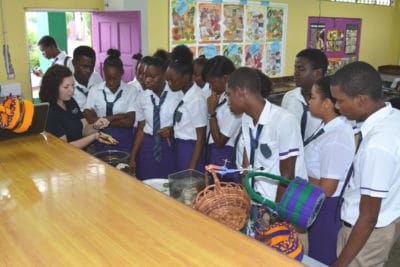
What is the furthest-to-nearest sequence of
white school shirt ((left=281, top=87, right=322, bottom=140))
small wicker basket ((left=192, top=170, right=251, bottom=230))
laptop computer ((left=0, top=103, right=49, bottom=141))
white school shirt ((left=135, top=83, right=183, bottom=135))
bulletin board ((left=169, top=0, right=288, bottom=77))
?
bulletin board ((left=169, top=0, right=288, bottom=77)) < white school shirt ((left=135, top=83, right=183, bottom=135)) < white school shirt ((left=281, top=87, right=322, bottom=140)) < laptop computer ((left=0, top=103, right=49, bottom=141)) < small wicker basket ((left=192, top=170, right=251, bottom=230))

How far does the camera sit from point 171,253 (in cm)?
92

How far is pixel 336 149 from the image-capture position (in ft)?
6.43

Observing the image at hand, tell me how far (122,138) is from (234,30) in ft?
11.8

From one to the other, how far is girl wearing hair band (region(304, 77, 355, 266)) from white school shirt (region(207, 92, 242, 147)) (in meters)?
0.66

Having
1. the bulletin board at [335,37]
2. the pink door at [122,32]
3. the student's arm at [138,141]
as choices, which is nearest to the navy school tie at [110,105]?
the student's arm at [138,141]

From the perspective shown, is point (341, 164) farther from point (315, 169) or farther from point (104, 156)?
point (104, 156)

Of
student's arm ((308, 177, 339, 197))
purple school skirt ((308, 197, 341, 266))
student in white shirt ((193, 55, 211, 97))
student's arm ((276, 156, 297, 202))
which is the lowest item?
purple school skirt ((308, 197, 341, 266))

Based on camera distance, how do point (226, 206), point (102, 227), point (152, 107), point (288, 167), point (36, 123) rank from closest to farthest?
point (102, 227)
point (226, 206)
point (36, 123)
point (288, 167)
point (152, 107)

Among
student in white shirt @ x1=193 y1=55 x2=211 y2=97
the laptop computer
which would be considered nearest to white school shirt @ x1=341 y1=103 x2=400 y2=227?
the laptop computer

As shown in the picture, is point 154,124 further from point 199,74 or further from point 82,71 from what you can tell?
point 82,71

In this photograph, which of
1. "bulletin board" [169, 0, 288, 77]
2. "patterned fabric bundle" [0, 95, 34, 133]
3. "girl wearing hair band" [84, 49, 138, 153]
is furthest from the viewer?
"bulletin board" [169, 0, 288, 77]

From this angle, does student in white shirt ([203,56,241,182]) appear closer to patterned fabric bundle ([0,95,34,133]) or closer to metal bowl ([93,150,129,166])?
metal bowl ([93,150,129,166])

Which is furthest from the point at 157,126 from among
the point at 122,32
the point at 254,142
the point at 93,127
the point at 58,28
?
the point at 58,28

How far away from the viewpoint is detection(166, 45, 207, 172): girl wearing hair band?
2.79 meters
